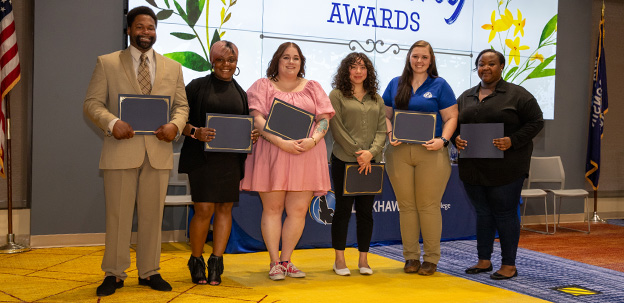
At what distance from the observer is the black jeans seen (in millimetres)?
3963

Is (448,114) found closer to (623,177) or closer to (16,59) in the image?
→ (16,59)

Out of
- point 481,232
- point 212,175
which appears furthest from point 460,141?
point 212,175

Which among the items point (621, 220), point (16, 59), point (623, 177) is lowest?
point (621, 220)

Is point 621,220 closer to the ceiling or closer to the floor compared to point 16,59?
closer to the floor

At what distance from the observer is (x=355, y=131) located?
386 cm

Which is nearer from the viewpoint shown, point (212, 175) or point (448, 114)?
point (212, 175)

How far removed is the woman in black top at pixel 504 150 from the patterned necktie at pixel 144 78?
2.07 metres

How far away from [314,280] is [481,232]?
1228 mm

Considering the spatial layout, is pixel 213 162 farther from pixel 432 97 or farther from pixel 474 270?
pixel 474 270

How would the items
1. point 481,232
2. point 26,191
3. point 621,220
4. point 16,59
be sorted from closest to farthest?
point 481,232
point 16,59
point 26,191
point 621,220

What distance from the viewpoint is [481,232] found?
4141mm

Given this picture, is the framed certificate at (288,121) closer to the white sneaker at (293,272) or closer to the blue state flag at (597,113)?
the white sneaker at (293,272)

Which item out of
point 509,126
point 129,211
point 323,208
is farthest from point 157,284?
point 509,126

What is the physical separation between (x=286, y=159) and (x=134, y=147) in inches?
36.4
